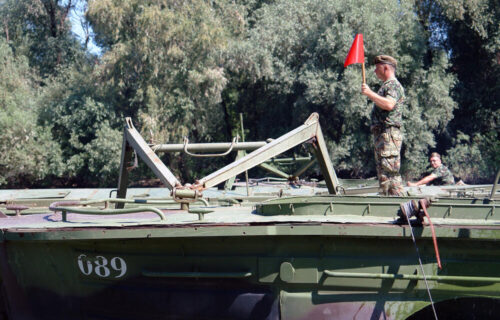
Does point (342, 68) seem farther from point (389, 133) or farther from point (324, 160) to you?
point (389, 133)

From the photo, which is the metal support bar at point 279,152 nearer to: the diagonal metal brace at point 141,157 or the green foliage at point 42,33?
the diagonal metal brace at point 141,157

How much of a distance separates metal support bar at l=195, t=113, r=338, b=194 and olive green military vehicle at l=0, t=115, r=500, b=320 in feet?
2.13

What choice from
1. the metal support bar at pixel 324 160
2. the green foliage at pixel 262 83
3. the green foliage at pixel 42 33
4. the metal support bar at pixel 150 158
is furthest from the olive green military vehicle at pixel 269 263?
the green foliage at pixel 42 33

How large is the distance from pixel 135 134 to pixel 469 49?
19.6 metres

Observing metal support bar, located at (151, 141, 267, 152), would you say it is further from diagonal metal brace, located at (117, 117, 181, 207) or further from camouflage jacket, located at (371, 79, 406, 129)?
camouflage jacket, located at (371, 79, 406, 129)

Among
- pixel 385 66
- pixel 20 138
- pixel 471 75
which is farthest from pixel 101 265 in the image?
pixel 471 75

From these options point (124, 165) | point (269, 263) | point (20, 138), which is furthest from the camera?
point (20, 138)

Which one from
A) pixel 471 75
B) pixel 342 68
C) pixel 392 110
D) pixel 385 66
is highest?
pixel 471 75

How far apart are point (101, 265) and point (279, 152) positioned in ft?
7.00

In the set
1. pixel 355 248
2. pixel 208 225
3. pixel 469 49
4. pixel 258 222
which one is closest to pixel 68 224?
pixel 208 225

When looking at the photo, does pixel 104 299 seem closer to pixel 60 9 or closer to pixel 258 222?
pixel 258 222

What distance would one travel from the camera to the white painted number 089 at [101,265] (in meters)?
4.15

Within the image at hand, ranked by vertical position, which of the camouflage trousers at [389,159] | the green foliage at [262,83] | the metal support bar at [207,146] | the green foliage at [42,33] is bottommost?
the camouflage trousers at [389,159]

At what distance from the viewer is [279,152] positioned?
560cm
